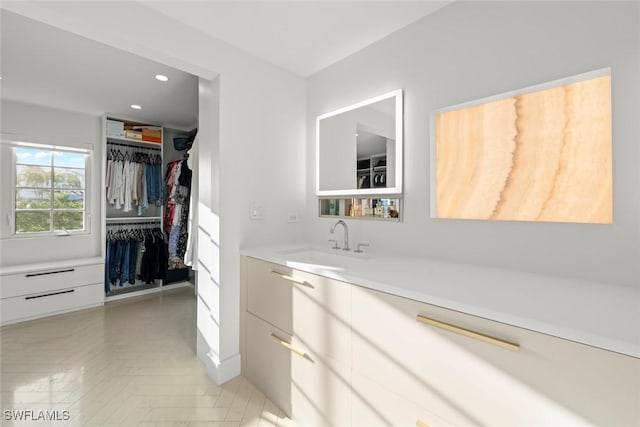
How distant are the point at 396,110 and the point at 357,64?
56 cm

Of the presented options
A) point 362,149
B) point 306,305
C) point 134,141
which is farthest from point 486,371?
point 134,141

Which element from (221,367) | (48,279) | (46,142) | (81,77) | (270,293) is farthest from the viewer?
(46,142)

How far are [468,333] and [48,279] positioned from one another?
13.4 ft

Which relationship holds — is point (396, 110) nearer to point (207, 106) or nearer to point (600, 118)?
point (600, 118)

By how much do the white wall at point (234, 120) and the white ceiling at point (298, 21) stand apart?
0.12 meters

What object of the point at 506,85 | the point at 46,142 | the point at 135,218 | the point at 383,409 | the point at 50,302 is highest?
the point at 46,142

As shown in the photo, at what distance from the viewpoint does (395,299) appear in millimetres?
1149

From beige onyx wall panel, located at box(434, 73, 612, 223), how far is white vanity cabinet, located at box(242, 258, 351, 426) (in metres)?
0.89

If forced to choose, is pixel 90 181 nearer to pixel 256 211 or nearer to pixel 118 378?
pixel 118 378

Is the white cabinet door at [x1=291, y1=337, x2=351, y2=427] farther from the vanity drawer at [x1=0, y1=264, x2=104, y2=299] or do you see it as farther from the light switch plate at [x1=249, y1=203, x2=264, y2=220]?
the vanity drawer at [x1=0, y1=264, x2=104, y2=299]

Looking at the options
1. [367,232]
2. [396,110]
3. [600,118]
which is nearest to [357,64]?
[396,110]

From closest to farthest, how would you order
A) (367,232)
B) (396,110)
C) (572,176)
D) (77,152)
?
(572,176) → (396,110) → (367,232) → (77,152)

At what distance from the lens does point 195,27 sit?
5.99 ft

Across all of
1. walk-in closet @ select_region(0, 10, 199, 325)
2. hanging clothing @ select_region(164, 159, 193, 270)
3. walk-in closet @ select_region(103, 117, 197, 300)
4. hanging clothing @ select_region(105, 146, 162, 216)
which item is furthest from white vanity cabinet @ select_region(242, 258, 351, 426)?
hanging clothing @ select_region(105, 146, 162, 216)
